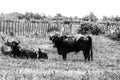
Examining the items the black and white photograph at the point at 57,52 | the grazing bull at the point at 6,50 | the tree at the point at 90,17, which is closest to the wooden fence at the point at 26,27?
the black and white photograph at the point at 57,52

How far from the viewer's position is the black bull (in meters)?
18.5

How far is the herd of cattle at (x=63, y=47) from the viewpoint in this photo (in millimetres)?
18109

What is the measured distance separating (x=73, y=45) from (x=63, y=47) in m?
0.56

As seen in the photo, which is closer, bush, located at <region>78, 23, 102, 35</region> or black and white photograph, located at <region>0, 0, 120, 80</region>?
black and white photograph, located at <region>0, 0, 120, 80</region>

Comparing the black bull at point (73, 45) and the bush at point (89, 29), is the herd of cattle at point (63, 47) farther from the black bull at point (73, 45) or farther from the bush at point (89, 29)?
the bush at point (89, 29)

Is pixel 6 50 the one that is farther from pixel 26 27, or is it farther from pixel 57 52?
pixel 26 27

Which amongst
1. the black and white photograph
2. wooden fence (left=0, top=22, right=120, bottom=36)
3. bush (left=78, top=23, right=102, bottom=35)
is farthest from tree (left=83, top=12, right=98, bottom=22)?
bush (left=78, top=23, right=102, bottom=35)

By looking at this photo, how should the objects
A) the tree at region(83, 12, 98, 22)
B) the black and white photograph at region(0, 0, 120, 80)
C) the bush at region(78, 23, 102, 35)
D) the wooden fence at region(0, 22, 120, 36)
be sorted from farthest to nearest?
the tree at region(83, 12, 98, 22) → the bush at region(78, 23, 102, 35) → the wooden fence at region(0, 22, 120, 36) → the black and white photograph at region(0, 0, 120, 80)

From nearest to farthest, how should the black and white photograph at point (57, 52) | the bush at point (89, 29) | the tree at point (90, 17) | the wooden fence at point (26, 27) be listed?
1. the black and white photograph at point (57, 52)
2. the wooden fence at point (26, 27)
3. the bush at point (89, 29)
4. the tree at point (90, 17)

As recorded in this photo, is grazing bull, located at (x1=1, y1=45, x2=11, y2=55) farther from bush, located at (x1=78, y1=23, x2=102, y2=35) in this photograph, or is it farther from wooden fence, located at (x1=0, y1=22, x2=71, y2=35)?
bush, located at (x1=78, y1=23, x2=102, y2=35)

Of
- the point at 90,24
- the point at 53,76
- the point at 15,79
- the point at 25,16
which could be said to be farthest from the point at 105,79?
the point at 25,16

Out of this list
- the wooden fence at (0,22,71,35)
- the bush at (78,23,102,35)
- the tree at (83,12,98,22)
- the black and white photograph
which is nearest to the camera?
the black and white photograph

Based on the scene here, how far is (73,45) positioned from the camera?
18.7m

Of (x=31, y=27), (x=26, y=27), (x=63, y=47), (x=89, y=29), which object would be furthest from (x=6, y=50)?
A: (x=89, y=29)
